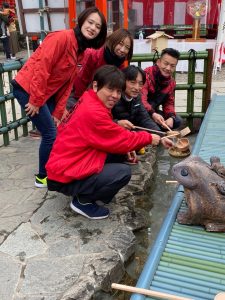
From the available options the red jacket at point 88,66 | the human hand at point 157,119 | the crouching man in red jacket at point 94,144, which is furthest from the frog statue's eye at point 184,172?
the human hand at point 157,119

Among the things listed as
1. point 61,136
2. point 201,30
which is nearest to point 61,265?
point 61,136

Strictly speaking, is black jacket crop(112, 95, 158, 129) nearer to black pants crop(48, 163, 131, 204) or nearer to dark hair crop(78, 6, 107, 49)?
dark hair crop(78, 6, 107, 49)

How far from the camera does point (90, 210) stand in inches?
111

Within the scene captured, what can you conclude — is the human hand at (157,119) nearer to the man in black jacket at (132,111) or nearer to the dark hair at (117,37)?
the man in black jacket at (132,111)

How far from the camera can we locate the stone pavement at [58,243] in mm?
2174

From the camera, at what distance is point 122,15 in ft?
22.6

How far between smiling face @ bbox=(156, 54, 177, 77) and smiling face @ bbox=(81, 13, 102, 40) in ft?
4.59

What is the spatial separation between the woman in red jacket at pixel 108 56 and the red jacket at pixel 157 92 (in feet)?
2.68

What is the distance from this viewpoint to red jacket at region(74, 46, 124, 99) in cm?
358

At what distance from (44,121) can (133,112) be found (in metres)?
1.01

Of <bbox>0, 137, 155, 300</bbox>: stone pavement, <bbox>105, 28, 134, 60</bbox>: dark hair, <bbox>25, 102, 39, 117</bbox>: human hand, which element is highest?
<bbox>105, 28, 134, 60</bbox>: dark hair

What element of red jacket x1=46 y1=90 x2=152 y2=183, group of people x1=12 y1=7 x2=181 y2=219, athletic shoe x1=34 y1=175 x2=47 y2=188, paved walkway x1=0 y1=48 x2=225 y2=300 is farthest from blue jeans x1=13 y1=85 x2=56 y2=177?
red jacket x1=46 y1=90 x2=152 y2=183

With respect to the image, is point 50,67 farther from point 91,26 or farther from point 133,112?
point 133,112

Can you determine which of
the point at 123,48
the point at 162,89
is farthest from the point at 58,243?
the point at 162,89
